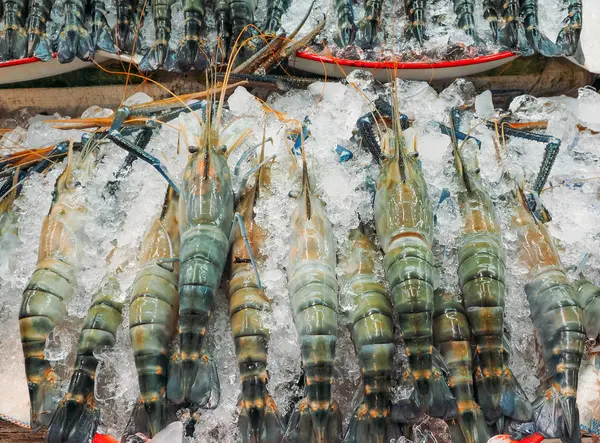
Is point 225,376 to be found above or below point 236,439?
above

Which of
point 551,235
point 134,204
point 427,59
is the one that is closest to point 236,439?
point 134,204

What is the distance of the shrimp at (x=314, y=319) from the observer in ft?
6.16

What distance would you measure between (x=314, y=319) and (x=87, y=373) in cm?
85

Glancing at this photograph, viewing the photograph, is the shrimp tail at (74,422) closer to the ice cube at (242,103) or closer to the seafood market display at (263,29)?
the ice cube at (242,103)

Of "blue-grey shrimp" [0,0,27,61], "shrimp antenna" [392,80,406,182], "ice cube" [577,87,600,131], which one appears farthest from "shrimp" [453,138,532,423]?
"blue-grey shrimp" [0,0,27,61]

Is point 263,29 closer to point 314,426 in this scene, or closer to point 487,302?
point 487,302

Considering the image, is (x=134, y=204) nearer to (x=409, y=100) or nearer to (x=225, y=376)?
(x=225, y=376)

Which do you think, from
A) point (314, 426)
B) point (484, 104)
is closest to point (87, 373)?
point (314, 426)

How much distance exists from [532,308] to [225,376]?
122 centimetres

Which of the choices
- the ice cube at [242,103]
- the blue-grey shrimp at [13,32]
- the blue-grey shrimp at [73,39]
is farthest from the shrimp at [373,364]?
the blue-grey shrimp at [13,32]

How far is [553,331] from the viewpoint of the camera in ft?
6.61

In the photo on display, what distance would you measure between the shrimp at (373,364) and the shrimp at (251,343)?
0.30 meters

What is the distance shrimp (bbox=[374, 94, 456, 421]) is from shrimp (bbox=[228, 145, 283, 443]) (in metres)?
0.47

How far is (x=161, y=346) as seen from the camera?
193 cm
